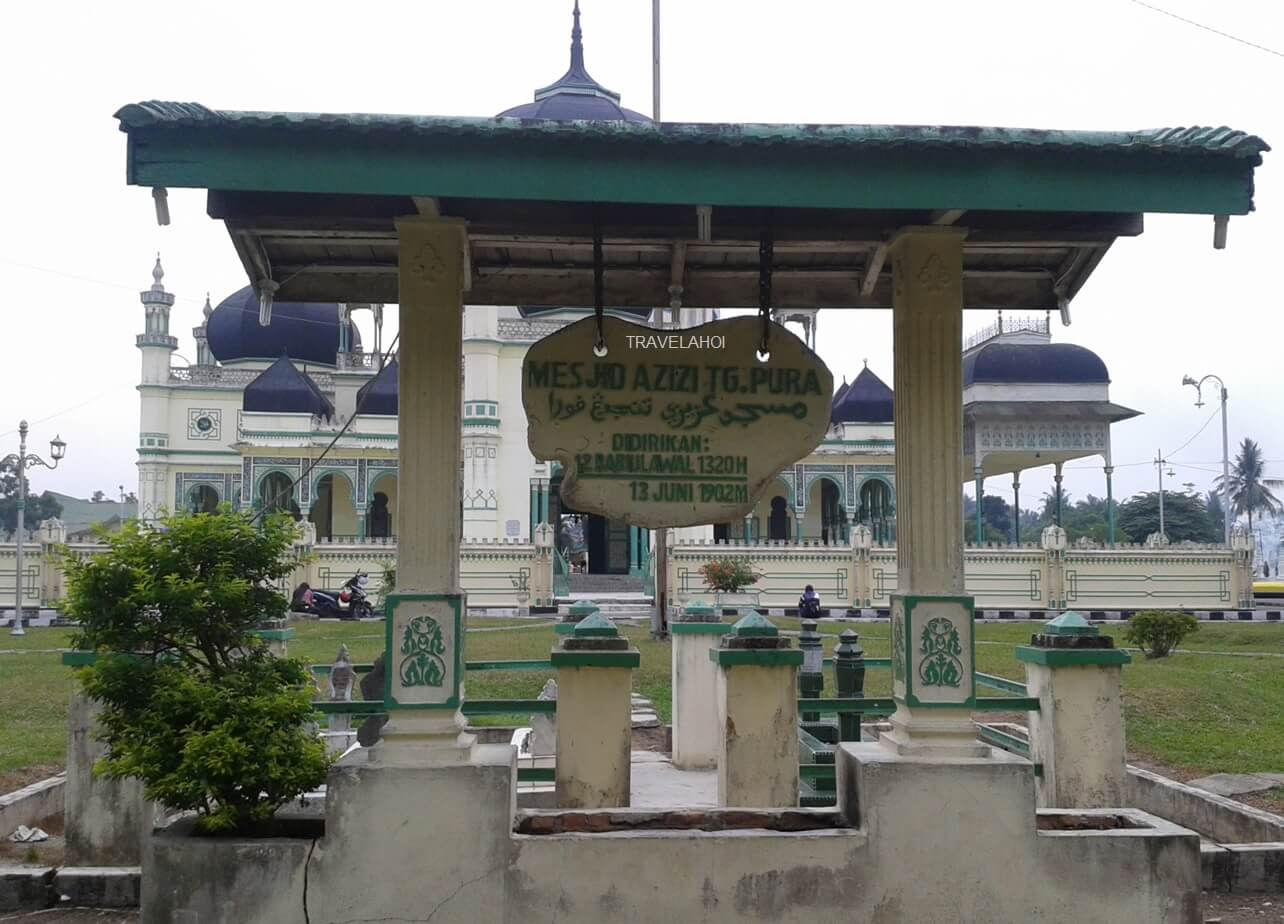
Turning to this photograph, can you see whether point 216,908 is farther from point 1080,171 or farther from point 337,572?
point 337,572

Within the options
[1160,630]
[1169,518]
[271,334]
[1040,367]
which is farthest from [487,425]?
[1169,518]

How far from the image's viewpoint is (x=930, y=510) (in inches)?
191

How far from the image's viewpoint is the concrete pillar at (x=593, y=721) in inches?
233

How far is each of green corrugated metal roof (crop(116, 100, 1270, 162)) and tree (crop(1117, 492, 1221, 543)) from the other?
2699 inches

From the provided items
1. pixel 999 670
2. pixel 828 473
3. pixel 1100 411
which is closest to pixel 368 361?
pixel 828 473

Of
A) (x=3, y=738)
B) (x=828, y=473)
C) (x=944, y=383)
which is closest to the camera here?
(x=944, y=383)

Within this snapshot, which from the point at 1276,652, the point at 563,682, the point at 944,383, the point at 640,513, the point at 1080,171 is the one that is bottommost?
the point at 1276,652

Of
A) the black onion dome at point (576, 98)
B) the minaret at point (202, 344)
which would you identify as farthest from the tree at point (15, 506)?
the black onion dome at point (576, 98)

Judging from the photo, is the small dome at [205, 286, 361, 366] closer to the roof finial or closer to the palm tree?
the roof finial

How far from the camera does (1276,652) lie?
68.7ft

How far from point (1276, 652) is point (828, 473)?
21451 millimetres

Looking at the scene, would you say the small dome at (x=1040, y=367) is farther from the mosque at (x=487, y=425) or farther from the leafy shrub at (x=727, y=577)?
the leafy shrub at (x=727, y=577)

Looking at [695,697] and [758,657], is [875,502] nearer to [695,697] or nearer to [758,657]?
[695,697]

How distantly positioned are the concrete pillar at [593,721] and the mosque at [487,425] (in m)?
31.3
